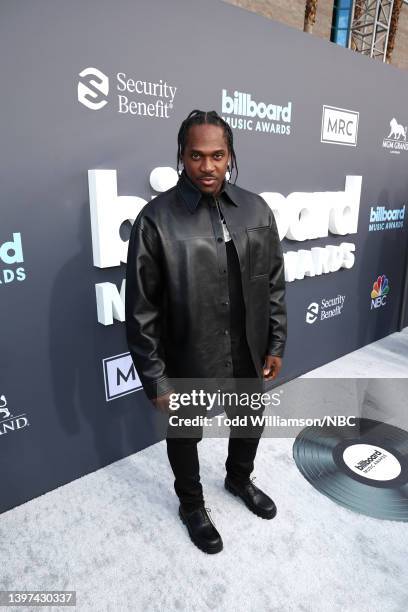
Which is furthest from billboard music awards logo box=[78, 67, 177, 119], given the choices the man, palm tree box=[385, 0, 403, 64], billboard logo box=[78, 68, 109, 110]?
palm tree box=[385, 0, 403, 64]

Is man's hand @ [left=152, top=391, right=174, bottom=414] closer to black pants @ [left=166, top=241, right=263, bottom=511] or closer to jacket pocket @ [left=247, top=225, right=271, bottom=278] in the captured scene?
black pants @ [left=166, top=241, right=263, bottom=511]

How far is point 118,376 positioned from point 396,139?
3.10 m

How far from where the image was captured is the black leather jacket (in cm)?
132

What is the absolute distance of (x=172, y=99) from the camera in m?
1.96

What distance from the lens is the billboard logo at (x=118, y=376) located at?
207 cm

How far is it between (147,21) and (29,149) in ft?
2.68

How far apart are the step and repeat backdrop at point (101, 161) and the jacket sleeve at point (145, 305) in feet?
1.88

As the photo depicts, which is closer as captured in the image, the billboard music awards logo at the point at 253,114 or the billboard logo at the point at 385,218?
the billboard music awards logo at the point at 253,114

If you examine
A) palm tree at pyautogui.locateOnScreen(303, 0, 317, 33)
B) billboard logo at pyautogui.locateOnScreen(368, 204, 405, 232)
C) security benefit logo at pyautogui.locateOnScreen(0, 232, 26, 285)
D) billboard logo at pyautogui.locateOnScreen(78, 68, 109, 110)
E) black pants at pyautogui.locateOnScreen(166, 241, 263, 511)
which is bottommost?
black pants at pyautogui.locateOnScreen(166, 241, 263, 511)

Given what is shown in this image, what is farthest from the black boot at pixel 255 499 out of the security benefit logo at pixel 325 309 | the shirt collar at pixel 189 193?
the security benefit logo at pixel 325 309

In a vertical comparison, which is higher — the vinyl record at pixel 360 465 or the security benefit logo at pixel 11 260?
the security benefit logo at pixel 11 260

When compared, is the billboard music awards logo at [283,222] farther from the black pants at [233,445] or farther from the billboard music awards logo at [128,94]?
the black pants at [233,445]

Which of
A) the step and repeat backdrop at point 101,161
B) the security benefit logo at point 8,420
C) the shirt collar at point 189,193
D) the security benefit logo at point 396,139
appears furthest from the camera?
the security benefit logo at point 396,139

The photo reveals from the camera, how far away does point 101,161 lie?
1.79 meters
